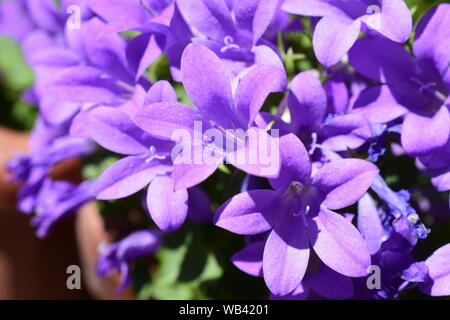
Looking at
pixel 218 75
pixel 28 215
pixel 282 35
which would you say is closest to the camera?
pixel 218 75

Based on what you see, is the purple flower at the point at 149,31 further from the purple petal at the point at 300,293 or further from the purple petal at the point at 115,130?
the purple petal at the point at 300,293

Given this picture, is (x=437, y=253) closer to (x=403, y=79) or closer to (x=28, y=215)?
(x=403, y=79)

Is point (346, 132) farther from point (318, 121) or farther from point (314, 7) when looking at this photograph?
point (314, 7)

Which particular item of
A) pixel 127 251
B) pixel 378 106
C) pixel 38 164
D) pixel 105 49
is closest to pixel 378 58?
pixel 378 106

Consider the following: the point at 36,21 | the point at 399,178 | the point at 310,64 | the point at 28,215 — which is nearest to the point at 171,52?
the point at 310,64

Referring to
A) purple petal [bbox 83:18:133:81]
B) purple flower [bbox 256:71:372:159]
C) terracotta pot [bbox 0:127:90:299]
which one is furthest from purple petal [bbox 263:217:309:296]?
terracotta pot [bbox 0:127:90:299]

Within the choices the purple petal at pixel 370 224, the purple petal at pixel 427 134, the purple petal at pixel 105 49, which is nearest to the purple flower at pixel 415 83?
the purple petal at pixel 427 134
